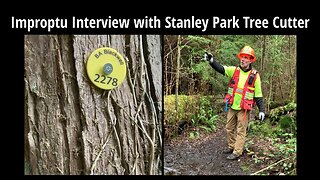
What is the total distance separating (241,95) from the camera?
2.17 metres

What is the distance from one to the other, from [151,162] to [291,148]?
851 mm

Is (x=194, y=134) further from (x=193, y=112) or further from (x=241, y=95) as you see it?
(x=241, y=95)

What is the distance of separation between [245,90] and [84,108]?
1.19 m

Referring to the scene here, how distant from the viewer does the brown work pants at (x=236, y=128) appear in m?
2.09

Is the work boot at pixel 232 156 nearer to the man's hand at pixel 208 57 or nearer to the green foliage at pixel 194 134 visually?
the green foliage at pixel 194 134

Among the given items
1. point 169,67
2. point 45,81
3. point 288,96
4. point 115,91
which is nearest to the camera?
point 45,81

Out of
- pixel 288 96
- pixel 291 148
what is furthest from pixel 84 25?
pixel 288 96

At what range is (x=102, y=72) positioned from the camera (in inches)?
60.2

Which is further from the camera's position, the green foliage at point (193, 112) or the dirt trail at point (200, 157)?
the green foliage at point (193, 112)

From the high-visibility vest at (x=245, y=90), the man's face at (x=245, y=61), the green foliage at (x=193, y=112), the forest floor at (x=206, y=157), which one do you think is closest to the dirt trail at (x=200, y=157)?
the forest floor at (x=206, y=157)

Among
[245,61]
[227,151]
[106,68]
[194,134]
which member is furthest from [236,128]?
[106,68]

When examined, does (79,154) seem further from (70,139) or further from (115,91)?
(115,91)

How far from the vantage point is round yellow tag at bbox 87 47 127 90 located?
4.98 feet

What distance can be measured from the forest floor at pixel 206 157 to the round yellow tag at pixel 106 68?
58 centimetres
